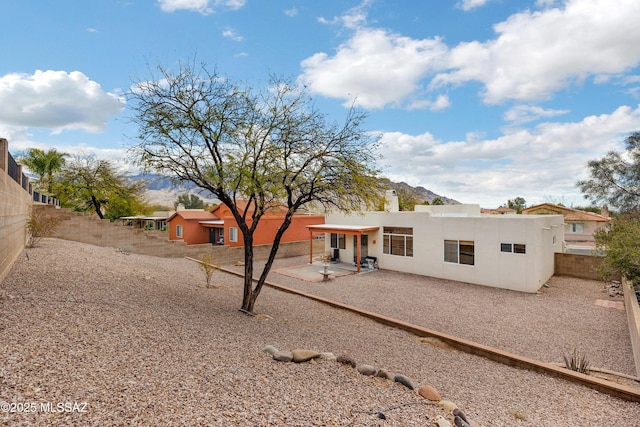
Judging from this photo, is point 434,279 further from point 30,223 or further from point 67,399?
point 30,223

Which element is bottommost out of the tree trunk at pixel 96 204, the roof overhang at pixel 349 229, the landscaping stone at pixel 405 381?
the landscaping stone at pixel 405 381

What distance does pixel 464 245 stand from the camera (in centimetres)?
1573

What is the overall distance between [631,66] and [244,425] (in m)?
25.7

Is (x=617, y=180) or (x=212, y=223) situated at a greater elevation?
(x=617, y=180)

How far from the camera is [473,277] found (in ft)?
50.5

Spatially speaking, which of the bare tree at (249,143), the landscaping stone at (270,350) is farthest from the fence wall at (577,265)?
the landscaping stone at (270,350)

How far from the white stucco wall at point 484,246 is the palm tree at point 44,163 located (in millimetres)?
24452

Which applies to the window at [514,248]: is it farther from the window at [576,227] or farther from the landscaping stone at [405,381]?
the window at [576,227]

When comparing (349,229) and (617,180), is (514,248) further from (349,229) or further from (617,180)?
(617,180)

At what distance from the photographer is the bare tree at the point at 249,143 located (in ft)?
27.6

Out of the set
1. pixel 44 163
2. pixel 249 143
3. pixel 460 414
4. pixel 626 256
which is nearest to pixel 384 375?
pixel 460 414

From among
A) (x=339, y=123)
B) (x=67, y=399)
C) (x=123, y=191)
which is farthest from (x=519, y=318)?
(x=123, y=191)

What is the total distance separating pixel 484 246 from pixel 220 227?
1895 cm

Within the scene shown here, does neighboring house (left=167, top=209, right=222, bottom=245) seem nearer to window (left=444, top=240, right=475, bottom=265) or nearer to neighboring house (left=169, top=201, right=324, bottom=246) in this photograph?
neighboring house (left=169, top=201, right=324, bottom=246)
